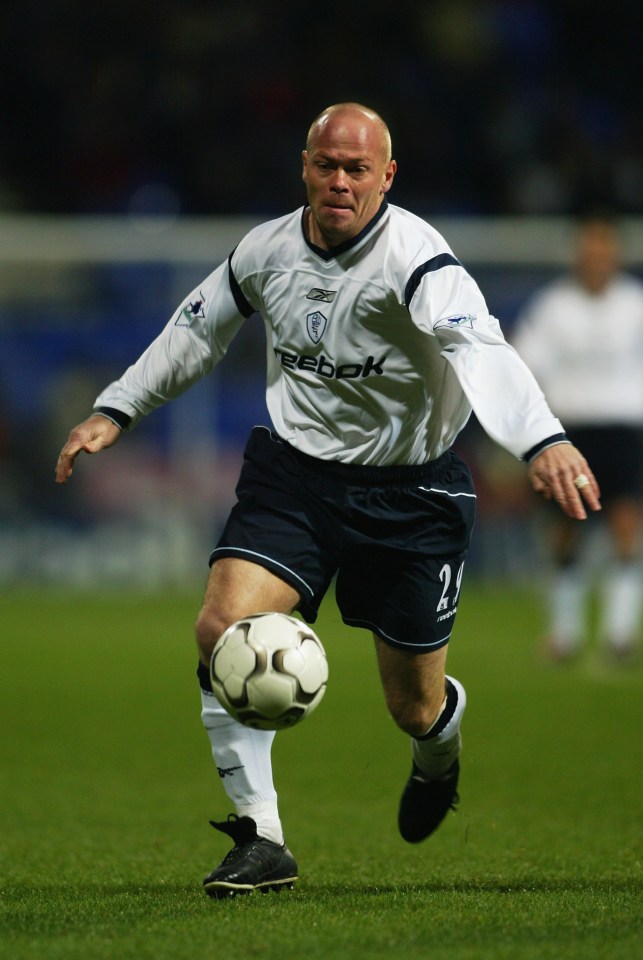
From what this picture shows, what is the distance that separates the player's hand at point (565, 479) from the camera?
12.1ft

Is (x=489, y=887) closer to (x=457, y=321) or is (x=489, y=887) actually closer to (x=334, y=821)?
(x=334, y=821)

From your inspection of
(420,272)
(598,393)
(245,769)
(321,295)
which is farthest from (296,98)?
(245,769)

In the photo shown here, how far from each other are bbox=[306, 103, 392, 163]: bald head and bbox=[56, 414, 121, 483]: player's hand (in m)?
1.02

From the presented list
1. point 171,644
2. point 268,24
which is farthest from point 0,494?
point 268,24

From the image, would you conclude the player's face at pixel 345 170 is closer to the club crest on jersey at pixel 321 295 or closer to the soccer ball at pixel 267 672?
the club crest on jersey at pixel 321 295

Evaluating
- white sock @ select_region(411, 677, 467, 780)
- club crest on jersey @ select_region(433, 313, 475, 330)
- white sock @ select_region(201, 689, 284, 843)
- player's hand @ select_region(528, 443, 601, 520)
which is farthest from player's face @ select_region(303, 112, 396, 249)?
white sock @ select_region(411, 677, 467, 780)

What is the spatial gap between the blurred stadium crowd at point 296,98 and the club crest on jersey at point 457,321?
13.2 meters

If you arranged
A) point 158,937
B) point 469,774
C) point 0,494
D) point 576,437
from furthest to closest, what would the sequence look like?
point 0,494 → point 576,437 → point 469,774 → point 158,937

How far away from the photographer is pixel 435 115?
18.4m

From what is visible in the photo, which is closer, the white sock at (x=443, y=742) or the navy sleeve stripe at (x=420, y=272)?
the navy sleeve stripe at (x=420, y=272)

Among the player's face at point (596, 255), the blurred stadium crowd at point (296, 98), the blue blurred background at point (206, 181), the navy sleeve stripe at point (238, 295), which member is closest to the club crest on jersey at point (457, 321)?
the navy sleeve stripe at point (238, 295)

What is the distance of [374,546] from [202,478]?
1060 cm

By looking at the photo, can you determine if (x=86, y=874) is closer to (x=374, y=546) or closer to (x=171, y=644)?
(x=374, y=546)

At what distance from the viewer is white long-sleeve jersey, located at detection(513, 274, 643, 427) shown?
9743 mm
